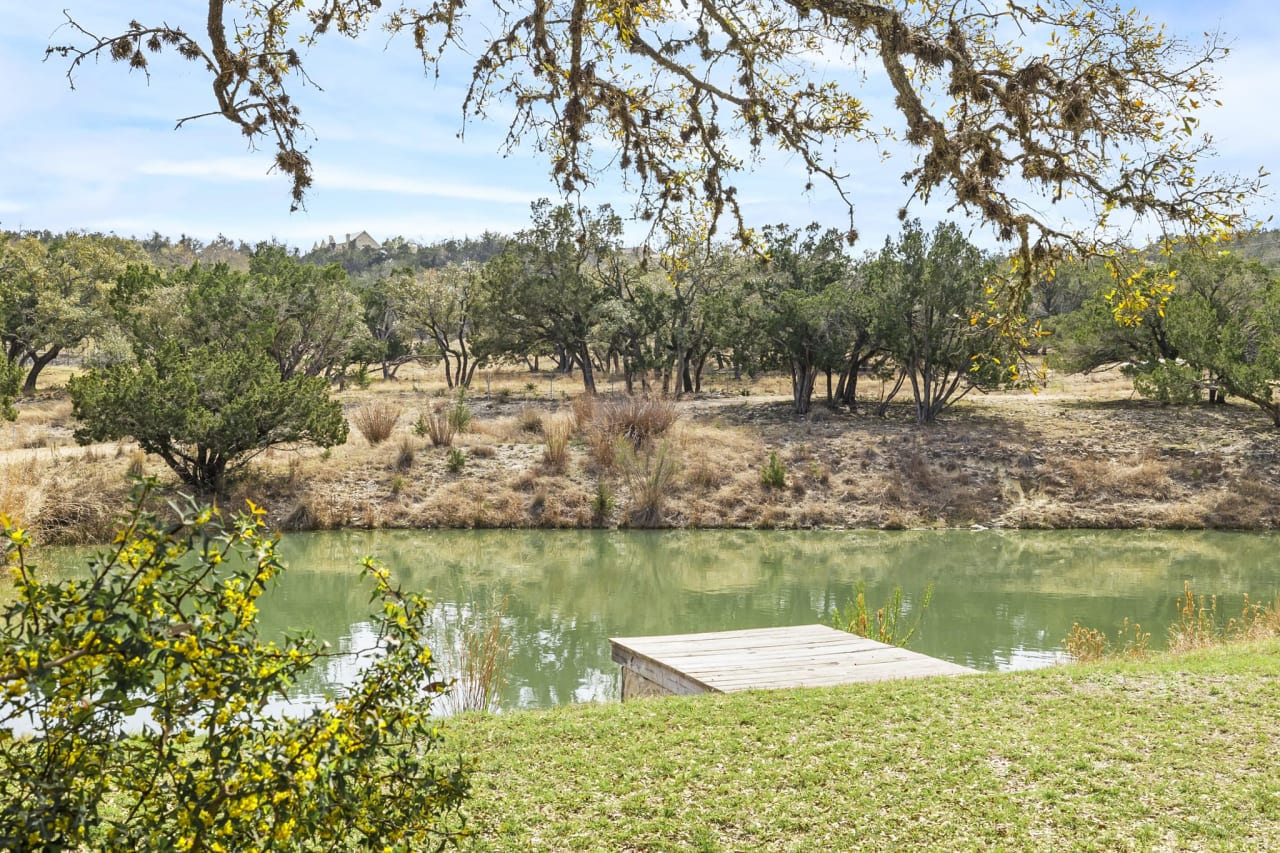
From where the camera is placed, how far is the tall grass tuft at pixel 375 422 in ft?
76.7

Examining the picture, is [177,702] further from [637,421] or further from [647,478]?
[637,421]

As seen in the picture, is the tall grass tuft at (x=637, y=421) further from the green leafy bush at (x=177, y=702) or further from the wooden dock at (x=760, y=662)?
the green leafy bush at (x=177, y=702)

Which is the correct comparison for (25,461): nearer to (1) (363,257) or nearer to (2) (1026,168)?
(2) (1026,168)

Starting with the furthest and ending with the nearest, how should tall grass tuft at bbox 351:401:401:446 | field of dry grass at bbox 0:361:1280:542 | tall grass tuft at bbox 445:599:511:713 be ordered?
1. tall grass tuft at bbox 351:401:401:446
2. field of dry grass at bbox 0:361:1280:542
3. tall grass tuft at bbox 445:599:511:713

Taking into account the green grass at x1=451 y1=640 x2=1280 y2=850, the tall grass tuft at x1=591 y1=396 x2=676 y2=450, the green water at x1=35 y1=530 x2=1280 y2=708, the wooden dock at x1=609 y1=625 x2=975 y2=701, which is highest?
the tall grass tuft at x1=591 y1=396 x2=676 y2=450

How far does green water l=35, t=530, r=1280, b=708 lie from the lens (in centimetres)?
1168

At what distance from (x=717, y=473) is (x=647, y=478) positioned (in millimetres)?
1803

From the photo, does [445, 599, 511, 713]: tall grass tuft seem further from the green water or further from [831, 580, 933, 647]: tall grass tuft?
[831, 580, 933, 647]: tall grass tuft

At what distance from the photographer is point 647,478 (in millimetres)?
21422

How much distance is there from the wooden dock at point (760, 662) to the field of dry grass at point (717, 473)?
12871 mm

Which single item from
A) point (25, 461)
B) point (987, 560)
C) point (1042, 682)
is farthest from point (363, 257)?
point (1042, 682)

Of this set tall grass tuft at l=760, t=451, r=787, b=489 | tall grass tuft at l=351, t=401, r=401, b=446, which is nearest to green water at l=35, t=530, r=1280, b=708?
A: tall grass tuft at l=760, t=451, r=787, b=489

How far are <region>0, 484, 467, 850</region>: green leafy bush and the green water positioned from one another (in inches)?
259

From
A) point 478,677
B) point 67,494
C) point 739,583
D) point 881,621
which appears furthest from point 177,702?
point 67,494
